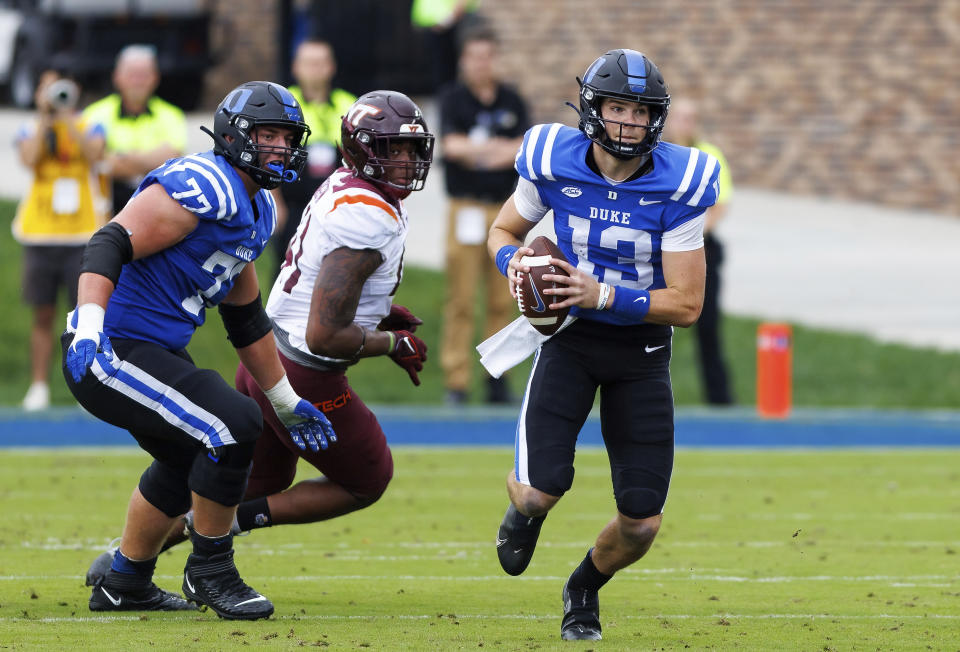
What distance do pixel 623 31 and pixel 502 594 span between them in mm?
12397

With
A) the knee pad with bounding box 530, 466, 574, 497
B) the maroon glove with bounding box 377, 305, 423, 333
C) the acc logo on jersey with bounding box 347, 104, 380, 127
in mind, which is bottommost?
the knee pad with bounding box 530, 466, 574, 497

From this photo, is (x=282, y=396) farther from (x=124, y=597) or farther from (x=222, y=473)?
(x=124, y=597)

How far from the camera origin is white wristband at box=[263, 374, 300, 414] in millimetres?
5598

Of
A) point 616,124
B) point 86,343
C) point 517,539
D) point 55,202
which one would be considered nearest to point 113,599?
point 86,343

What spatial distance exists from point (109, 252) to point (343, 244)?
78 cm

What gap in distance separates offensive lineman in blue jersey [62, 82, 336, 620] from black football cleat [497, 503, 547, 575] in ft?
2.26

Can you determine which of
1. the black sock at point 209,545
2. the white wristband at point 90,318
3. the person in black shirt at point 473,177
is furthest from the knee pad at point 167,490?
the person in black shirt at point 473,177

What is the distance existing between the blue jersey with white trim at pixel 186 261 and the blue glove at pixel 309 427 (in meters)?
0.44

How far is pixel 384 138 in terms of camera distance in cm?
567

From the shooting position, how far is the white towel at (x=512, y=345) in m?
5.55

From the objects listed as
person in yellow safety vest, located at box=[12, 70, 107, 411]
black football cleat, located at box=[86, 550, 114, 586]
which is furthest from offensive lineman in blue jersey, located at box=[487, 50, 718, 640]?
person in yellow safety vest, located at box=[12, 70, 107, 411]

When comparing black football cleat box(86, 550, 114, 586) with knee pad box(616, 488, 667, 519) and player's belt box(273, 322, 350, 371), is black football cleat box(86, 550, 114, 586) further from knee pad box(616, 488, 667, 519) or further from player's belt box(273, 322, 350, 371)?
knee pad box(616, 488, 667, 519)

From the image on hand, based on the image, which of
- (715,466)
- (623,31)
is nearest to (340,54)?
(623,31)

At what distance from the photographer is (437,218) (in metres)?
16.7
